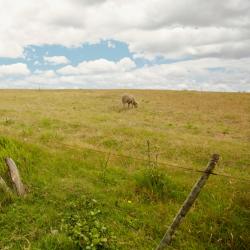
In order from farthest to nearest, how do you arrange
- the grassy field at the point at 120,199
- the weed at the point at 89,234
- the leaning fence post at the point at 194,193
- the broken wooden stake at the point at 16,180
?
1. the broken wooden stake at the point at 16,180
2. the grassy field at the point at 120,199
3. the weed at the point at 89,234
4. the leaning fence post at the point at 194,193

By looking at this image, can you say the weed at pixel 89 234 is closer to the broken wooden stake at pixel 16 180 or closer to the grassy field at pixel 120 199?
the grassy field at pixel 120 199

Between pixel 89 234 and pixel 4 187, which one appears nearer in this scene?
pixel 89 234

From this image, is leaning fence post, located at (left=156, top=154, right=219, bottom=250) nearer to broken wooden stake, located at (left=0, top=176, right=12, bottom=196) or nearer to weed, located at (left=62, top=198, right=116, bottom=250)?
weed, located at (left=62, top=198, right=116, bottom=250)

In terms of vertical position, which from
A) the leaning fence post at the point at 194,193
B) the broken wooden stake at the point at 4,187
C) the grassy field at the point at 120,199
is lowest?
the grassy field at the point at 120,199

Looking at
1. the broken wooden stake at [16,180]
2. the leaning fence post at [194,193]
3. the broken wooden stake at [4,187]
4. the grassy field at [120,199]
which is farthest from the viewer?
the broken wooden stake at [16,180]

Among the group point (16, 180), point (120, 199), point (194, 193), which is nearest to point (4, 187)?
point (16, 180)

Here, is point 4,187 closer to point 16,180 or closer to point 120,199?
point 16,180

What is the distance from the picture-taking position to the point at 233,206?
8336mm

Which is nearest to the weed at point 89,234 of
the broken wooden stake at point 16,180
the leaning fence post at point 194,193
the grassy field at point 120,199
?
the grassy field at point 120,199

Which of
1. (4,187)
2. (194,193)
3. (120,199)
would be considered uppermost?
(194,193)

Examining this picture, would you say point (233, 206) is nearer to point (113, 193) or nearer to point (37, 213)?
point (113, 193)

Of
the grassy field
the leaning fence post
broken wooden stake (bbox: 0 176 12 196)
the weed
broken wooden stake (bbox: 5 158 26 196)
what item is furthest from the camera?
broken wooden stake (bbox: 5 158 26 196)

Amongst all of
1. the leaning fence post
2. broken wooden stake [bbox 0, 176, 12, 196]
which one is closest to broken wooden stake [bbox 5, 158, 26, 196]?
broken wooden stake [bbox 0, 176, 12, 196]

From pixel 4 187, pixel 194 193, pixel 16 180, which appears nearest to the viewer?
pixel 194 193
